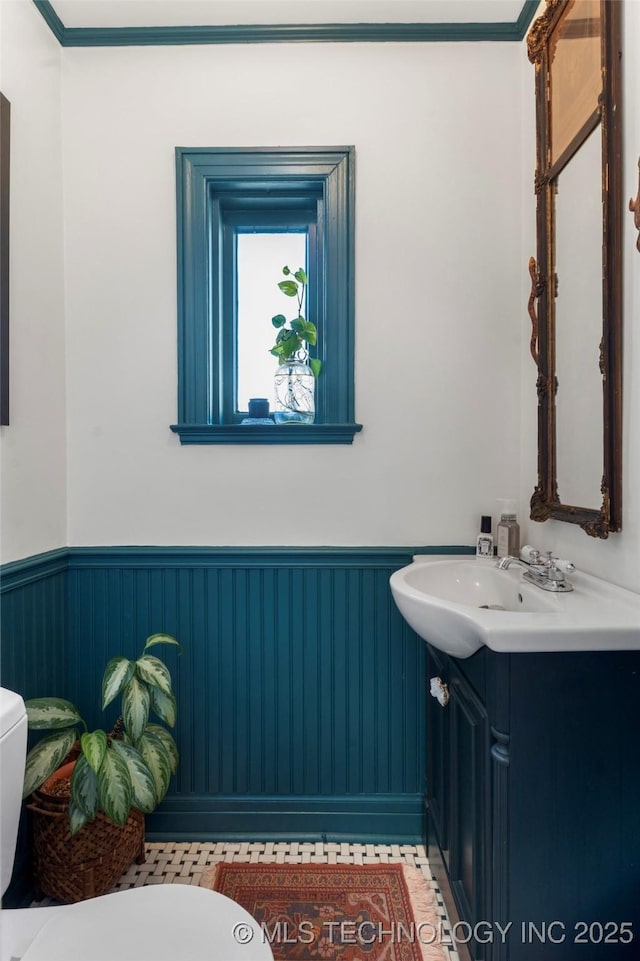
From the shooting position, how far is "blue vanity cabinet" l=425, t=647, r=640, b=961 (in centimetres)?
99

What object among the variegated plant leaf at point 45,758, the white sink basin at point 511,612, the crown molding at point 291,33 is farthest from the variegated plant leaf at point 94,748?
the crown molding at point 291,33

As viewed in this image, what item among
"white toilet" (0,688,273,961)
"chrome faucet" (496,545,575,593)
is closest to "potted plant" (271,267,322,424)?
"chrome faucet" (496,545,575,593)

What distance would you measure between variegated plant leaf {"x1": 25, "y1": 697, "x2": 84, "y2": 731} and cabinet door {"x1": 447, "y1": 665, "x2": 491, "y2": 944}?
0.97 m

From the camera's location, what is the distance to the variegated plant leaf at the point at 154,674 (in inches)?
56.0

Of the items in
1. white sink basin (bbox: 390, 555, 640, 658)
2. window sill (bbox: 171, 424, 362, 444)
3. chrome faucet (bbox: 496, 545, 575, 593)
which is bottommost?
white sink basin (bbox: 390, 555, 640, 658)

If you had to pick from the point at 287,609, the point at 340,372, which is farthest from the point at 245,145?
the point at 287,609

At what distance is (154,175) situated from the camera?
1.73 meters

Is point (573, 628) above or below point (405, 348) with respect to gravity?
below

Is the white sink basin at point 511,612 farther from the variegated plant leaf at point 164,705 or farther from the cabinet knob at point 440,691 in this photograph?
the variegated plant leaf at point 164,705

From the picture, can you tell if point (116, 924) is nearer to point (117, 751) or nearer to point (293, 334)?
point (117, 751)

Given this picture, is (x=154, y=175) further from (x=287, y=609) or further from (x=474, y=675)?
(x=474, y=675)

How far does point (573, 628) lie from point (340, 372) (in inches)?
41.7

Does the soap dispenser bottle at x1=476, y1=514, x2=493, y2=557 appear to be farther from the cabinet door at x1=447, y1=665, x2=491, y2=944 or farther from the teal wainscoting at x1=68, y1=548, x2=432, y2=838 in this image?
the cabinet door at x1=447, y1=665, x2=491, y2=944

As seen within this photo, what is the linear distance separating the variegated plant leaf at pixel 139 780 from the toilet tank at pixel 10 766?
0.32 meters
